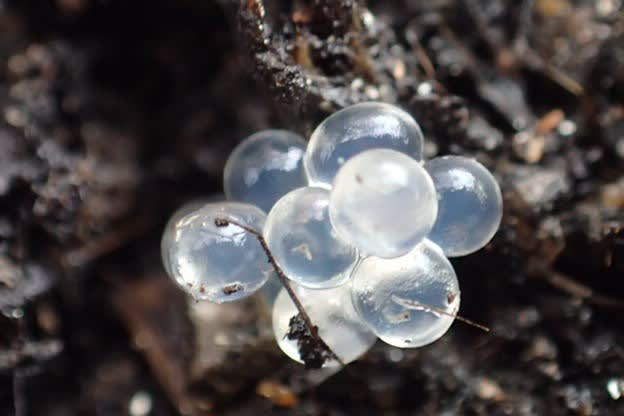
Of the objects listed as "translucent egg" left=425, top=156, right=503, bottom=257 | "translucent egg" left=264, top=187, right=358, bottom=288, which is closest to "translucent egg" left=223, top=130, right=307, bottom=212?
"translucent egg" left=264, top=187, right=358, bottom=288

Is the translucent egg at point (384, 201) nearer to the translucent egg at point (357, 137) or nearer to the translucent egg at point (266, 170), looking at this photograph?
the translucent egg at point (357, 137)

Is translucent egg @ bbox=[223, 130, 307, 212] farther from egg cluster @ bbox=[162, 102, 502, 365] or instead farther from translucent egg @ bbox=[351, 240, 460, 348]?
translucent egg @ bbox=[351, 240, 460, 348]

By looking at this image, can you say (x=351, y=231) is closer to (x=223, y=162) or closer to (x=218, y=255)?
(x=218, y=255)

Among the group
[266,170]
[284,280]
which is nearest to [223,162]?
[266,170]

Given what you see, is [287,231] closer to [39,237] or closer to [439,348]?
[439,348]

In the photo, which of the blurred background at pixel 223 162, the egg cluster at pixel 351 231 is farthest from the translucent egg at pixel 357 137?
the blurred background at pixel 223 162
